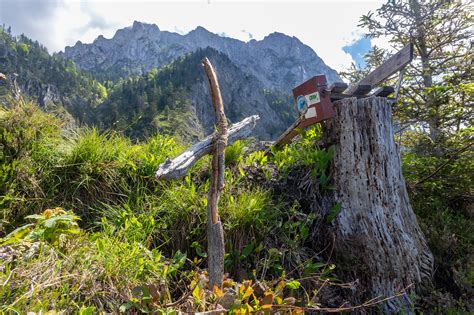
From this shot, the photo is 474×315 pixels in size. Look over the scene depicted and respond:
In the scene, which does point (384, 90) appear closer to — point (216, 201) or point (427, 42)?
point (216, 201)

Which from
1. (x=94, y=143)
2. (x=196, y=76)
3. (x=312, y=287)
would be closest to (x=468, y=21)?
(x=312, y=287)

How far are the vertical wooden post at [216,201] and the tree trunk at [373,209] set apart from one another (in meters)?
1.50

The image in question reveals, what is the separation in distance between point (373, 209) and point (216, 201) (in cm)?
186

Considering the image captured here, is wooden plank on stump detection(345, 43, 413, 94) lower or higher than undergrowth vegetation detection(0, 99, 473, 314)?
higher

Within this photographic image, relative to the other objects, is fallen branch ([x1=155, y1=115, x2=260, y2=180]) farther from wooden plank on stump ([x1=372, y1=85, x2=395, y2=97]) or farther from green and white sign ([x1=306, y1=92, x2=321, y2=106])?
wooden plank on stump ([x1=372, y1=85, x2=395, y2=97])

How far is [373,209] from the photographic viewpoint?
3039 mm

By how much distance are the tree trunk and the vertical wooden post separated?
4.93ft

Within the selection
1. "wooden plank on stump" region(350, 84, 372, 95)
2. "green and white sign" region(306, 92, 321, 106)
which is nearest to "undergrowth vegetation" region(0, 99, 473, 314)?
"green and white sign" region(306, 92, 321, 106)

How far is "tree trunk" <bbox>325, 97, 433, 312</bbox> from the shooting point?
9.31ft

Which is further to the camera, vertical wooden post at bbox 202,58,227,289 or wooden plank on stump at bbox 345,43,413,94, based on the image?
wooden plank on stump at bbox 345,43,413,94

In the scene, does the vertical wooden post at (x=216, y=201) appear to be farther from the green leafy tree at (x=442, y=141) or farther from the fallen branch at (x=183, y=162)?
the green leafy tree at (x=442, y=141)

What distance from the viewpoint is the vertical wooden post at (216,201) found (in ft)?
6.57

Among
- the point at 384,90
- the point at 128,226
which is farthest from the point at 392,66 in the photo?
the point at 128,226

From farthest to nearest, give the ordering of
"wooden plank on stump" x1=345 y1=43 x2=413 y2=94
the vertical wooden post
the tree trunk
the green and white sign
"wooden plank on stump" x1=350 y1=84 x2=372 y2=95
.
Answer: "wooden plank on stump" x1=350 y1=84 x2=372 y2=95 < "wooden plank on stump" x1=345 y1=43 x2=413 y2=94 < the green and white sign < the tree trunk < the vertical wooden post
